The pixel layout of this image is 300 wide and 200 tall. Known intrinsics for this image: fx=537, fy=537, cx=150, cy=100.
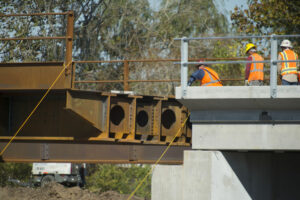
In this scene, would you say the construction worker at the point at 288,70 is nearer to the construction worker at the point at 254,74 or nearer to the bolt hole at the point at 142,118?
the construction worker at the point at 254,74

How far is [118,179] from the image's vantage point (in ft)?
108

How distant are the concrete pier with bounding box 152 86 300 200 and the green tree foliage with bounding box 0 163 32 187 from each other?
23.9 meters

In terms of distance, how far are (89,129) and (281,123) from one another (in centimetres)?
511

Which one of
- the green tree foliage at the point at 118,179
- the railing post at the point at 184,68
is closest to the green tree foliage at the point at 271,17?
the green tree foliage at the point at 118,179

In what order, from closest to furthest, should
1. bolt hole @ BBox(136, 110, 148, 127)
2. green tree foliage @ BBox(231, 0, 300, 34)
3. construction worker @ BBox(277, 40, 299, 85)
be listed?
1. construction worker @ BBox(277, 40, 299, 85)
2. bolt hole @ BBox(136, 110, 148, 127)
3. green tree foliage @ BBox(231, 0, 300, 34)

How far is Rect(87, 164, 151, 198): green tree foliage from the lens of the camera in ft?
104

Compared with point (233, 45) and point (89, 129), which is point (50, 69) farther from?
point (233, 45)

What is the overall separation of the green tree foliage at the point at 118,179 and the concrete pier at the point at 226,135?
69.4ft

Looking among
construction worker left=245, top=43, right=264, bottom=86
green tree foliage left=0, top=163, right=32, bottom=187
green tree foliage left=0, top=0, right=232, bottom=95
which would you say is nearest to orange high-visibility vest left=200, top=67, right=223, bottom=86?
construction worker left=245, top=43, right=264, bottom=86

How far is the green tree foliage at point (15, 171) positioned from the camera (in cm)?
3234

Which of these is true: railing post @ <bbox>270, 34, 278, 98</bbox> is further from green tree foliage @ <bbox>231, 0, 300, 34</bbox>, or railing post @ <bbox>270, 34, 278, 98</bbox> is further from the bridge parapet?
green tree foliage @ <bbox>231, 0, 300, 34</bbox>

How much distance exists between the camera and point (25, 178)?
33.1 m

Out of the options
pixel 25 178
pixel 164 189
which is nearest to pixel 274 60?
pixel 164 189

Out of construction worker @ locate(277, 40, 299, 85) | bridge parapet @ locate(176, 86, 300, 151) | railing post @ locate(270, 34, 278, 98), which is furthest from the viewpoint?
construction worker @ locate(277, 40, 299, 85)
